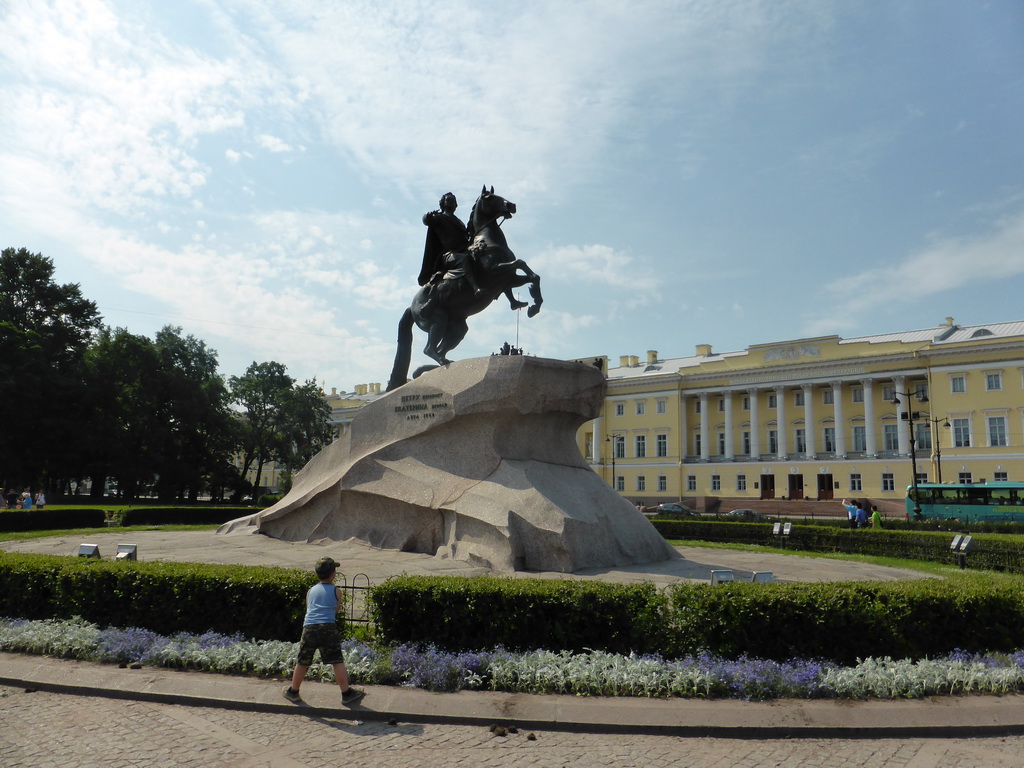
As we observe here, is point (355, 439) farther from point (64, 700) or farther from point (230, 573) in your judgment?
point (64, 700)

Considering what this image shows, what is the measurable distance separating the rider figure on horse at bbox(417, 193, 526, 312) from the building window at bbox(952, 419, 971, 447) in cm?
5436

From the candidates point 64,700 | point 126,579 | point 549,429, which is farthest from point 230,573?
point 549,429

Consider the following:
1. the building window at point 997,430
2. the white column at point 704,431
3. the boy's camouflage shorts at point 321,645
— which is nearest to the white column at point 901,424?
the building window at point 997,430

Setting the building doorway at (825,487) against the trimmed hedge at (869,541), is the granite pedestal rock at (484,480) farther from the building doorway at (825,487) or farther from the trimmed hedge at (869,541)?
the building doorway at (825,487)

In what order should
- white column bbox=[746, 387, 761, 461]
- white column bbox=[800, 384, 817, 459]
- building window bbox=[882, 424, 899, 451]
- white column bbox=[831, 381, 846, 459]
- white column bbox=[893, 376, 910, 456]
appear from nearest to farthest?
white column bbox=[893, 376, 910, 456], building window bbox=[882, 424, 899, 451], white column bbox=[831, 381, 846, 459], white column bbox=[800, 384, 817, 459], white column bbox=[746, 387, 761, 461]

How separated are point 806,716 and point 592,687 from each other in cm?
153

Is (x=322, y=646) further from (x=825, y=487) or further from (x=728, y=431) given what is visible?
(x=728, y=431)

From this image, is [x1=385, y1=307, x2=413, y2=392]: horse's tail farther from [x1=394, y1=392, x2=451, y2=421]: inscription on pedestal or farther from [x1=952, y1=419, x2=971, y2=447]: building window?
[x1=952, y1=419, x2=971, y2=447]: building window

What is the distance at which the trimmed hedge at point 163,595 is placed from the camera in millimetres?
7051

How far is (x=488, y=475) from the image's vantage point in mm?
12375

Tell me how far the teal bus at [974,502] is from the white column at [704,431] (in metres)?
31.8

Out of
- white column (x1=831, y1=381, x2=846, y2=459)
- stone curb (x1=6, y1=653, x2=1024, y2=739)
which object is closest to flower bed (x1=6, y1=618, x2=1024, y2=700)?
stone curb (x1=6, y1=653, x2=1024, y2=739)

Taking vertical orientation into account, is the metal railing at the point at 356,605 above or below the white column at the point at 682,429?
below

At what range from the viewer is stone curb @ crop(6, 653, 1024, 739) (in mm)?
5246
